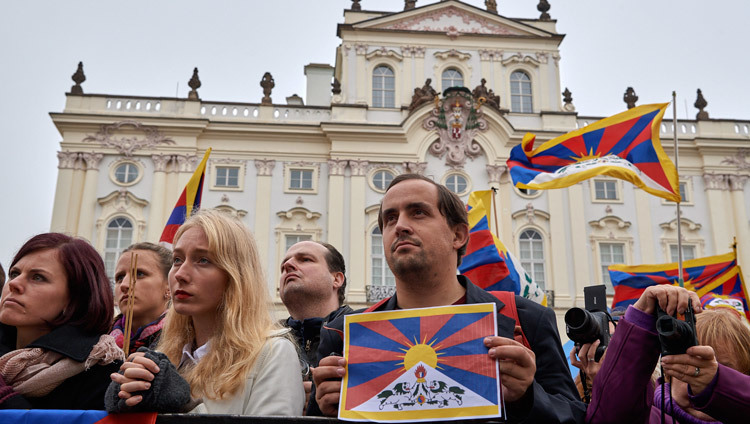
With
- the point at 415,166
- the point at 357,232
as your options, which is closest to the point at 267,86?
the point at 415,166

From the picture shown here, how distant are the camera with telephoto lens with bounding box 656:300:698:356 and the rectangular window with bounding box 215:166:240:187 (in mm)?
21986

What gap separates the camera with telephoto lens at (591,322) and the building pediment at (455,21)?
24.1m

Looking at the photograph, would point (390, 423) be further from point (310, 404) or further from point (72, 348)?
point (72, 348)

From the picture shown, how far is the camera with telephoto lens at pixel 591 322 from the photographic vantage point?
105 inches

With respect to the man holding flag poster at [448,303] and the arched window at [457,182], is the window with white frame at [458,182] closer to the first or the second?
the arched window at [457,182]

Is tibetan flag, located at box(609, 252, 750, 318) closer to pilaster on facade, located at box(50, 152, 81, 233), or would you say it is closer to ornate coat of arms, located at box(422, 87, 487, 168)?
ornate coat of arms, located at box(422, 87, 487, 168)

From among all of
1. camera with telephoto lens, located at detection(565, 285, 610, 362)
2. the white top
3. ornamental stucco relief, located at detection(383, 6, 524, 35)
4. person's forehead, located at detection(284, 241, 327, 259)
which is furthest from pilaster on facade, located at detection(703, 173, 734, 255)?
the white top

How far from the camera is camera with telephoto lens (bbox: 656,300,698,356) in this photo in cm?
221

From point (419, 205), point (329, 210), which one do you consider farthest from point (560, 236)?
point (419, 205)

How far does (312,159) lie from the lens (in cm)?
2391

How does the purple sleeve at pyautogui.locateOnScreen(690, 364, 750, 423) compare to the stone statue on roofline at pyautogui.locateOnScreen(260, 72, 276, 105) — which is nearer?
the purple sleeve at pyautogui.locateOnScreen(690, 364, 750, 423)

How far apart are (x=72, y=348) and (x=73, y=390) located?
182 mm

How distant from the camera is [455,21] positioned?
2622 cm

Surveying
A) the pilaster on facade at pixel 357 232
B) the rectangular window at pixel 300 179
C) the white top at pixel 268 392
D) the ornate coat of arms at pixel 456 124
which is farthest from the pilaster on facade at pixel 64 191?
the white top at pixel 268 392
